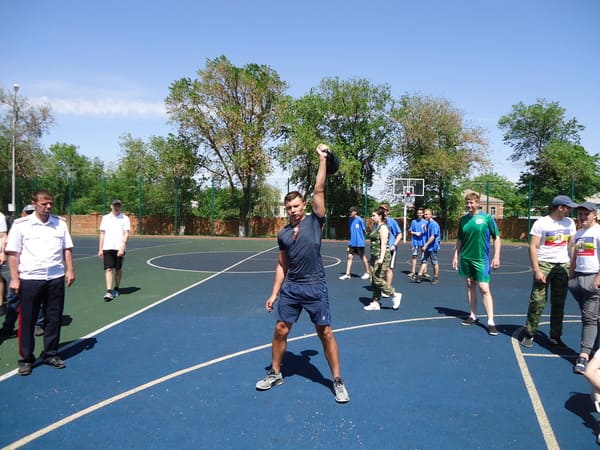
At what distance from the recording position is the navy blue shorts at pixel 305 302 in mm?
4484

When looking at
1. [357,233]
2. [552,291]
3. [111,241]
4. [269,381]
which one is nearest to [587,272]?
[552,291]

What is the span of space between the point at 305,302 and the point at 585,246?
146 inches

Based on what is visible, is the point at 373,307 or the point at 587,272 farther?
the point at 373,307

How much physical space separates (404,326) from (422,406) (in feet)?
10.3

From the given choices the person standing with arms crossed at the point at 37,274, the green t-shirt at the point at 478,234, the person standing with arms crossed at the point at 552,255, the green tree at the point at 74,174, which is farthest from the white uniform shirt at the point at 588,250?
the green tree at the point at 74,174

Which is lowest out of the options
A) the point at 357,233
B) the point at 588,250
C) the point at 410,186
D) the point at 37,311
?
the point at 37,311

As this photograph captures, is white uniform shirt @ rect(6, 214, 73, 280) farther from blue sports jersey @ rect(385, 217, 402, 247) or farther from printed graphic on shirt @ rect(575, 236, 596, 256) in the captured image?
blue sports jersey @ rect(385, 217, 402, 247)

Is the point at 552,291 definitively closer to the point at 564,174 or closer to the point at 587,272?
the point at 587,272

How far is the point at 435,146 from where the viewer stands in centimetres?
3878

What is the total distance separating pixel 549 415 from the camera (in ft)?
13.8

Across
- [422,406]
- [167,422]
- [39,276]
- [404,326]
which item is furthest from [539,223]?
[39,276]

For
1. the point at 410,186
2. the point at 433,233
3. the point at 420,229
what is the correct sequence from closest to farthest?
1. the point at 433,233
2. the point at 420,229
3. the point at 410,186

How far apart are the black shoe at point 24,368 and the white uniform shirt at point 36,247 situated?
1.00 metres

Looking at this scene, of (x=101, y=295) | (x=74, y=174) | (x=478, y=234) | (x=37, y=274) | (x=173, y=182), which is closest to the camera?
(x=37, y=274)
